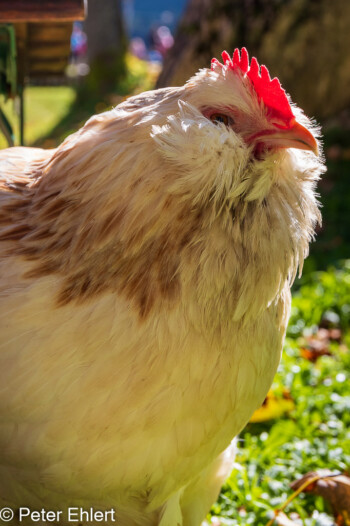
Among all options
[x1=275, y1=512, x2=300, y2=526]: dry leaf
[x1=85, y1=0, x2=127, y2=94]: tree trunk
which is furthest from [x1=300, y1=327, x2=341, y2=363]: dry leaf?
[x1=85, y1=0, x2=127, y2=94]: tree trunk

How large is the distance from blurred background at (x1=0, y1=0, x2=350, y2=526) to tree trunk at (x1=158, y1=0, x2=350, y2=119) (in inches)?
0.4

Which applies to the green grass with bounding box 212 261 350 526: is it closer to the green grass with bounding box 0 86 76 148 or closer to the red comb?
the red comb

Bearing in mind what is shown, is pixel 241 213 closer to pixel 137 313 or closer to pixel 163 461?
pixel 137 313

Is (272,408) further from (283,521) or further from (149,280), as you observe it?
(149,280)

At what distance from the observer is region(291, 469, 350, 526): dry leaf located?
2725mm

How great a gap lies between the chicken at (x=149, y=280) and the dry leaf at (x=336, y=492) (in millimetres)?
850

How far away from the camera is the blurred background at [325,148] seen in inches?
115

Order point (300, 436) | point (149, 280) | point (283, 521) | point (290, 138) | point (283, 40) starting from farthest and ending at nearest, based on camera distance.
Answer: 1. point (283, 40)
2. point (300, 436)
3. point (283, 521)
4. point (149, 280)
5. point (290, 138)

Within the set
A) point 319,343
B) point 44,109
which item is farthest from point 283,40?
point 44,109

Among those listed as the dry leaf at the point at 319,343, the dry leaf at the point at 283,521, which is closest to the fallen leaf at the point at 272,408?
the dry leaf at the point at 319,343

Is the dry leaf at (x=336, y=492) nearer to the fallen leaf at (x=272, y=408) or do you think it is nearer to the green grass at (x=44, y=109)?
the fallen leaf at (x=272, y=408)

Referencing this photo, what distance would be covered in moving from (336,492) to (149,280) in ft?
4.53

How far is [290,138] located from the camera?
1.92 m

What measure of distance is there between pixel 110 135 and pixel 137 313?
58 cm
